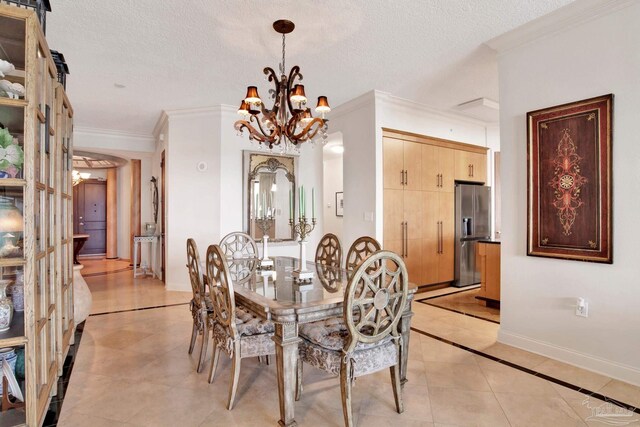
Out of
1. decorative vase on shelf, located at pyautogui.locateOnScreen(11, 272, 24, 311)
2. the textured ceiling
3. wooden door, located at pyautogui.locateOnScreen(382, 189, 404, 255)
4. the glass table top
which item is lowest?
the glass table top

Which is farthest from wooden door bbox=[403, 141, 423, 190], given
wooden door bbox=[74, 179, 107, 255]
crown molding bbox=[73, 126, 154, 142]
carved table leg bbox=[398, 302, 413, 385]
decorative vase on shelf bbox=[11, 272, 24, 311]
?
wooden door bbox=[74, 179, 107, 255]

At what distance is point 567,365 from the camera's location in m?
2.73

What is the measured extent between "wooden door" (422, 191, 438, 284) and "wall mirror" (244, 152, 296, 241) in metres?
2.07

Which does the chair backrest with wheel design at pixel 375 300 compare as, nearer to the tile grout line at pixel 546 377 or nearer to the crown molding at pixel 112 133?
the tile grout line at pixel 546 377

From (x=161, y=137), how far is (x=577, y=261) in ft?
19.2

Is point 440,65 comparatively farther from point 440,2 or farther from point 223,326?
point 223,326

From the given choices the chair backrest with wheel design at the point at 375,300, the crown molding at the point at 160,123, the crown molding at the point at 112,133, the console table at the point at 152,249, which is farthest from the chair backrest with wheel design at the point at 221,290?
the crown molding at the point at 112,133

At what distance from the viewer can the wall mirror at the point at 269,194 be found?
17.6 feet

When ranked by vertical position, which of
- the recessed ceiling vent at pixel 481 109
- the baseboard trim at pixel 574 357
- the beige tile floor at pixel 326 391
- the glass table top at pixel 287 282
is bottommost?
the beige tile floor at pixel 326 391

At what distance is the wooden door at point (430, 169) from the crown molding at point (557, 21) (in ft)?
6.65

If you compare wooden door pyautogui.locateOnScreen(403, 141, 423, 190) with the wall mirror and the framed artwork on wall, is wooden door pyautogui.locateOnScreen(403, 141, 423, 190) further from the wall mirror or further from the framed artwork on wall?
the framed artwork on wall

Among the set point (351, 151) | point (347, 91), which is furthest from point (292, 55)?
point (351, 151)

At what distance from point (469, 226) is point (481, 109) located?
5.86 ft

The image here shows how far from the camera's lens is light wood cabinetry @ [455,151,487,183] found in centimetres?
561
